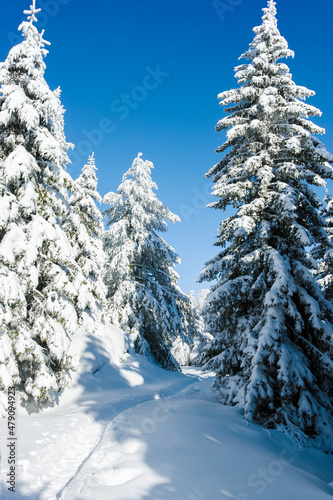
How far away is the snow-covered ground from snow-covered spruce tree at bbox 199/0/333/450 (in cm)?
106

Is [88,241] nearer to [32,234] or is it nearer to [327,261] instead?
[32,234]

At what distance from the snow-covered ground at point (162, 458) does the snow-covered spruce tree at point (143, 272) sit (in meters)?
9.12

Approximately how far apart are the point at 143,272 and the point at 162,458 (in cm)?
1616

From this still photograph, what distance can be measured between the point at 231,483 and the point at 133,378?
11767 mm

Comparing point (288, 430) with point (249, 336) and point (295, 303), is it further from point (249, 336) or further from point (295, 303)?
point (295, 303)

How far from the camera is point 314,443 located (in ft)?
24.7

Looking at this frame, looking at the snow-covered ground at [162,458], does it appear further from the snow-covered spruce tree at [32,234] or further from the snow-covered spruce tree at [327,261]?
the snow-covered spruce tree at [327,261]

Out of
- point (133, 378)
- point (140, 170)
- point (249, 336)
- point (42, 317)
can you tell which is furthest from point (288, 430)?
point (140, 170)

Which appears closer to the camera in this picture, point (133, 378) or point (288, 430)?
point (288, 430)

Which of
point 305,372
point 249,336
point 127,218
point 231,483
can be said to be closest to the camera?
point 231,483

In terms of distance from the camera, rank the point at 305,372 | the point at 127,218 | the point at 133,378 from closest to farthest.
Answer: the point at 305,372 → the point at 133,378 → the point at 127,218

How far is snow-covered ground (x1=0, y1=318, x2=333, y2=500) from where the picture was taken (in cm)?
426

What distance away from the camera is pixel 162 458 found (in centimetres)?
499

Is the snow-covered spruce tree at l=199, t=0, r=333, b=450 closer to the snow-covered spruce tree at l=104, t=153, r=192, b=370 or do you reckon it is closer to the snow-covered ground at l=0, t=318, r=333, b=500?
the snow-covered ground at l=0, t=318, r=333, b=500
